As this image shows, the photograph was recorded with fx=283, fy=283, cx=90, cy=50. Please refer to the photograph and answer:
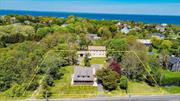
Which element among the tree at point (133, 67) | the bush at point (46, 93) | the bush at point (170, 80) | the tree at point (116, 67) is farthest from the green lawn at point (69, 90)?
the bush at point (170, 80)

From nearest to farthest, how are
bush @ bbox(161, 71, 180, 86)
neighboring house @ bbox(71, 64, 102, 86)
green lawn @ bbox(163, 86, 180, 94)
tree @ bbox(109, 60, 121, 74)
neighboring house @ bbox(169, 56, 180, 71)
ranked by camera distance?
neighboring house @ bbox(71, 64, 102, 86) < green lawn @ bbox(163, 86, 180, 94) < tree @ bbox(109, 60, 121, 74) < bush @ bbox(161, 71, 180, 86) < neighboring house @ bbox(169, 56, 180, 71)

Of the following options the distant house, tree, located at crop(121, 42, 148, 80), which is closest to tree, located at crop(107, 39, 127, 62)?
the distant house

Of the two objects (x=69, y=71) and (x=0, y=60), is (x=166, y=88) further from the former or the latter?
(x=0, y=60)

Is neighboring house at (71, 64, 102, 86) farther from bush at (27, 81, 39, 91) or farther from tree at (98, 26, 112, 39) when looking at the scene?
tree at (98, 26, 112, 39)

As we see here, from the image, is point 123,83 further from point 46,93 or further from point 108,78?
point 46,93

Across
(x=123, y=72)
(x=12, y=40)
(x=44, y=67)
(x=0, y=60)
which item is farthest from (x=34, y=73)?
(x=12, y=40)

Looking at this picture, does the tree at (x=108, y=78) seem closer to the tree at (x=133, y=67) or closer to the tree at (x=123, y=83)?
the tree at (x=123, y=83)

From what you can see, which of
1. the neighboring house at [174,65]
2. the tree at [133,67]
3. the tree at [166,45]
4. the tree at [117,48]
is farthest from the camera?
the tree at [166,45]

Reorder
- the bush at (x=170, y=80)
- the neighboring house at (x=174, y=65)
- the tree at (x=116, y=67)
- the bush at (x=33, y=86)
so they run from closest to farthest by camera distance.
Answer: the bush at (x=33, y=86), the tree at (x=116, y=67), the bush at (x=170, y=80), the neighboring house at (x=174, y=65)

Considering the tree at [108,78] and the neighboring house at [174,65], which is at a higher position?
the tree at [108,78]

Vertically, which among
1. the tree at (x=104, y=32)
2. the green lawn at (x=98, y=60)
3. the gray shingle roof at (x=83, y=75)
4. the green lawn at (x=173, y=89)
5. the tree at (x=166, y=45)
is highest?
the tree at (x=104, y=32)
